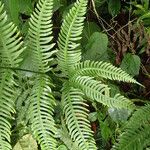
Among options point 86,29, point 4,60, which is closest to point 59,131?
point 4,60

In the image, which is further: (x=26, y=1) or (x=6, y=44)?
(x=26, y=1)

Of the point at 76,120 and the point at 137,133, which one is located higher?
the point at 76,120

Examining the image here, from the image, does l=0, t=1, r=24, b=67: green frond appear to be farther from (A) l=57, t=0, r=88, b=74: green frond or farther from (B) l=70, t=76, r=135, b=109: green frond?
(B) l=70, t=76, r=135, b=109: green frond

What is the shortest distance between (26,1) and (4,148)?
0.93 meters

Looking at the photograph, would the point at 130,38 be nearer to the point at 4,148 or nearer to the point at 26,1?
the point at 26,1

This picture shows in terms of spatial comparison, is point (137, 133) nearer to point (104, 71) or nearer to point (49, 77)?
point (104, 71)

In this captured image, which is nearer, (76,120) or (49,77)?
(76,120)

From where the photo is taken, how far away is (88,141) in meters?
1.89

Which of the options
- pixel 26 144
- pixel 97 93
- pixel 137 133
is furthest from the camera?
pixel 26 144

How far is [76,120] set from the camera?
188 cm

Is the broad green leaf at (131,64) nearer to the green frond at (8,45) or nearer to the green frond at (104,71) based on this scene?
the green frond at (104,71)

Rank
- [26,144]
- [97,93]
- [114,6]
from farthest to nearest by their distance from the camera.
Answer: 1. [114,6]
2. [26,144]
3. [97,93]

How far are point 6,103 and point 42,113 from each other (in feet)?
0.64

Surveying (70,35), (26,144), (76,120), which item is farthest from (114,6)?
(26,144)
